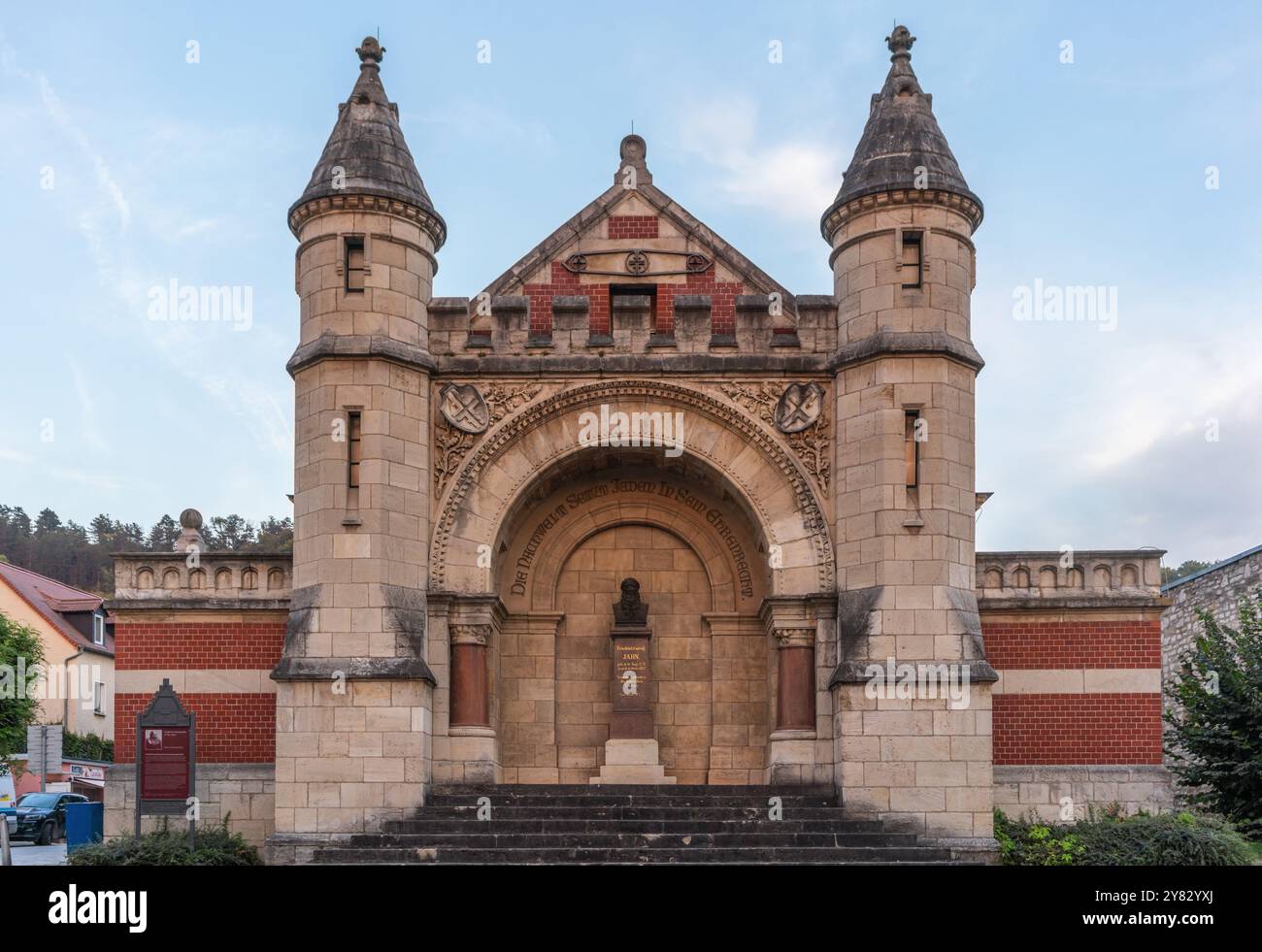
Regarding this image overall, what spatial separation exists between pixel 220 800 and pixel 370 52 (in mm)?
10229

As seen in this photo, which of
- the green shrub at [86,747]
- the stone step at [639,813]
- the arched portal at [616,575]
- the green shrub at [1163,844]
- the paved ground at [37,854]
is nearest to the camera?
the green shrub at [1163,844]

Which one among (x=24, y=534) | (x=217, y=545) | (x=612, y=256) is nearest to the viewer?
(x=612, y=256)

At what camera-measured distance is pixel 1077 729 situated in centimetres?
1903

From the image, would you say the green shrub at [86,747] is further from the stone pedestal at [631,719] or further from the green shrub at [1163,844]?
the green shrub at [1163,844]

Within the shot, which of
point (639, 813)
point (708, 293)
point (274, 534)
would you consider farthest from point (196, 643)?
point (274, 534)

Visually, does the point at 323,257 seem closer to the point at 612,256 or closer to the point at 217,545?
the point at 612,256

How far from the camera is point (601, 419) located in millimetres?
18484

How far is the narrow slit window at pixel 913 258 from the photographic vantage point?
1791 cm

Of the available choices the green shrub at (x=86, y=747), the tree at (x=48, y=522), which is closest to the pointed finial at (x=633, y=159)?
the green shrub at (x=86, y=747)

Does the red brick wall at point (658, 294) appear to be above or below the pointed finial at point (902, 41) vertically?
below

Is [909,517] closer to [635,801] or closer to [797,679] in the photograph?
[797,679]

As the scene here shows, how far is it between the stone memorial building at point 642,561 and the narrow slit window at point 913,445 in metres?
0.06
